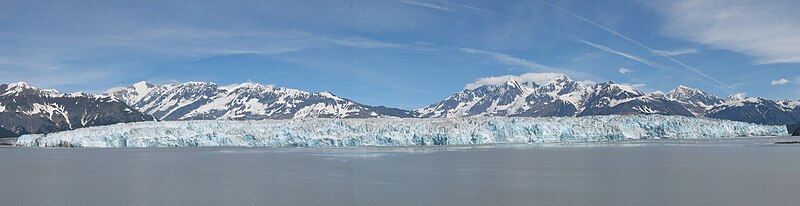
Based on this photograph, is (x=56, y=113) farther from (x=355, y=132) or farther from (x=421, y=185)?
(x=421, y=185)

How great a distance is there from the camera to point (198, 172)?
76.4 feet

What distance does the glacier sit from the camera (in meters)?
50.2

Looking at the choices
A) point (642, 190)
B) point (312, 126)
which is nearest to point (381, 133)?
point (312, 126)

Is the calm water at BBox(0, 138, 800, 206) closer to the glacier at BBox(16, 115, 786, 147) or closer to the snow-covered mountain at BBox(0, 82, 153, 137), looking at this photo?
the glacier at BBox(16, 115, 786, 147)

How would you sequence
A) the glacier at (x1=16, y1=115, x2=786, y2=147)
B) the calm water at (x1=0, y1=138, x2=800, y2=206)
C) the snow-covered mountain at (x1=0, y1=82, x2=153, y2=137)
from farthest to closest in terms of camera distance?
the snow-covered mountain at (x1=0, y1=82, x2=153, y2=137) < the glacier at (x1=16, y1=115, x2=786, y2=147) < the calm water at (x1=0, y1=138, x2=800, y2=206)

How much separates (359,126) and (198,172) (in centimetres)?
2751

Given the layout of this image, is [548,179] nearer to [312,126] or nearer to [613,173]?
[613,173]

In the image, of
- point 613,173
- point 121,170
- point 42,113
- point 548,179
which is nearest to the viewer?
point 548,179

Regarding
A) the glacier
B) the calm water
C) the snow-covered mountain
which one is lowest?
the calm water

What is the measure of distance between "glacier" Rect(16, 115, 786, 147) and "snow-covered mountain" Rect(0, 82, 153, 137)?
140584 mm

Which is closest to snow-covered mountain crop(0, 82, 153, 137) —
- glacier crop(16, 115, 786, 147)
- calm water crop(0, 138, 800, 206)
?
glacier crop(16, 115, 786, 147)

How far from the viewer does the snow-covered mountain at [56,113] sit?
584 ft

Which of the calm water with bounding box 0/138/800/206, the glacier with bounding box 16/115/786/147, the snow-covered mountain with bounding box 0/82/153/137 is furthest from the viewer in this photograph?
the snow-covered mountain with bounding box 0/82/153/137

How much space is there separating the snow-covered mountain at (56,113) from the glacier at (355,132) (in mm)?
140584
